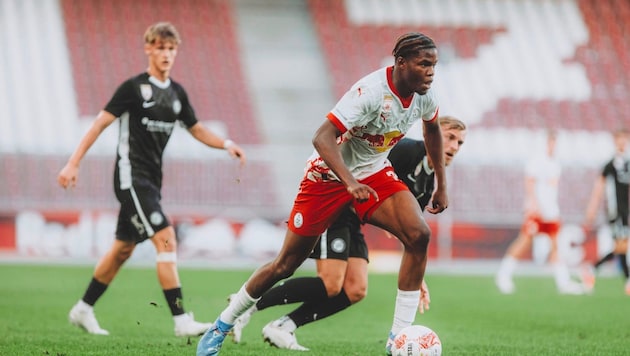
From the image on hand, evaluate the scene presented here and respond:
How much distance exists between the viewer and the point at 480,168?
19844 millimetres

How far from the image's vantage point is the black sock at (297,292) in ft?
23.5

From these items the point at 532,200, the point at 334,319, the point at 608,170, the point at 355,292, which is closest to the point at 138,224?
the point at 355,292

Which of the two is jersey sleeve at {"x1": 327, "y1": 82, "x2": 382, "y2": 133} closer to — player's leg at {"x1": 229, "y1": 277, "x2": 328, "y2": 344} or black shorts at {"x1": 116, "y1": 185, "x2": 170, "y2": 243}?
player's leg at {"x1": 229, "y1": 277, "x2": 328, "y2": 344}

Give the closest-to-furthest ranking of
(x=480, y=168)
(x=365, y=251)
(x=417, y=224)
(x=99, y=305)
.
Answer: (x=417, y=224) → (x=365, y=251) → (x=99, y=305) → (x=480, y=168)

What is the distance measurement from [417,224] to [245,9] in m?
21.5

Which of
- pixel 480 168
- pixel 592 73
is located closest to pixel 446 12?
pixel 592 73

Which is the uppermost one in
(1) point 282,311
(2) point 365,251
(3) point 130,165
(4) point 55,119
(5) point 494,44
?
(5) point 494,44

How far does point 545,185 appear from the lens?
14.6 m

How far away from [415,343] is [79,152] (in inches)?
126

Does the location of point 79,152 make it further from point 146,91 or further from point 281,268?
point 281,268

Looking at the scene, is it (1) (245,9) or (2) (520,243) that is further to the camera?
(1) (245,9)

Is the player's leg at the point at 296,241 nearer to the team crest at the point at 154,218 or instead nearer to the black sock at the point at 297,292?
the black sock at the point at 297,292

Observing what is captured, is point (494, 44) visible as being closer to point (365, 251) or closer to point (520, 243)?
point (520, 243)

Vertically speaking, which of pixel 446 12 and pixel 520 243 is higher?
pixel 446 12
